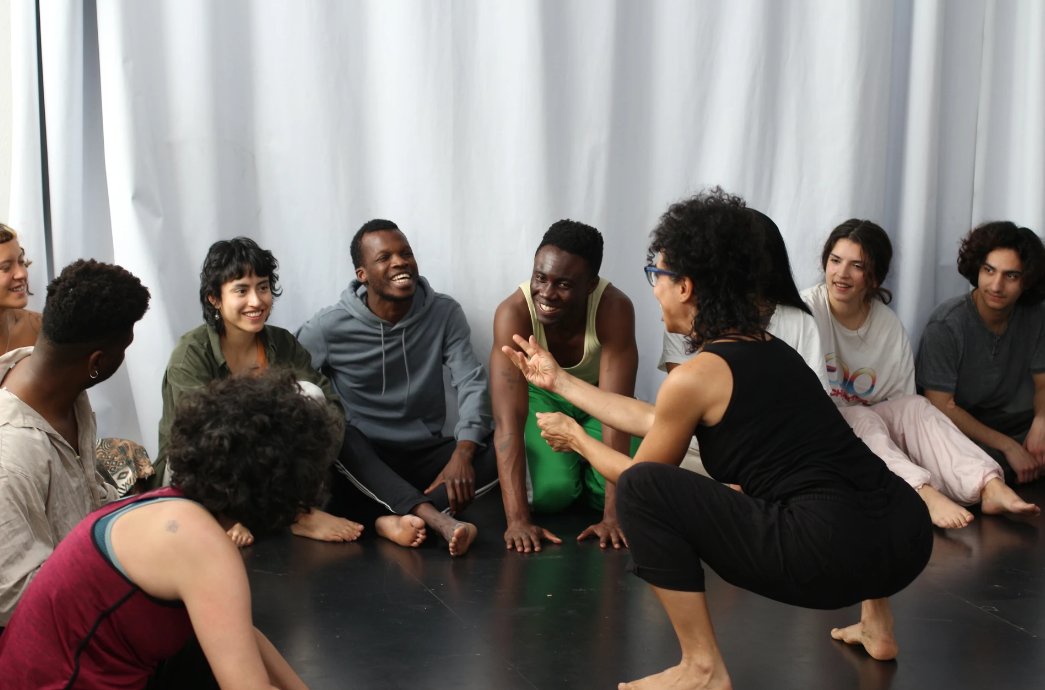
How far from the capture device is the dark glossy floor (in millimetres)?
2463

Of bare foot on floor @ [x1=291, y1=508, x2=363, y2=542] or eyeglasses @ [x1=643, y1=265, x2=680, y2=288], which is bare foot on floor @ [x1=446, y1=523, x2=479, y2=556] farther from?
eyeglasses @ [x1=643, y1=265, x2=680, y2=288]

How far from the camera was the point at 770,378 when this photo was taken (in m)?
2.28

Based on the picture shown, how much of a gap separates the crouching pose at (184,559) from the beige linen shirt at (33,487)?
29 cm

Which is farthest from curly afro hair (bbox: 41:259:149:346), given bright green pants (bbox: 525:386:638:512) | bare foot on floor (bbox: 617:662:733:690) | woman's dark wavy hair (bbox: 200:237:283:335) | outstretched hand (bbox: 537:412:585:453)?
bright green pants (bbox: 525:386:638:512)

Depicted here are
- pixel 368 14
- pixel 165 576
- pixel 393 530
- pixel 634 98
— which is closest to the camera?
pixel 165 576

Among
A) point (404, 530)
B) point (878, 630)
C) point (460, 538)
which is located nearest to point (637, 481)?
point (878, 630)

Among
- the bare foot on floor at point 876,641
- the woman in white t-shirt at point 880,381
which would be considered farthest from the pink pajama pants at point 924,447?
the bare foot on floor at point 876,641

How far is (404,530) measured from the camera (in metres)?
3.33

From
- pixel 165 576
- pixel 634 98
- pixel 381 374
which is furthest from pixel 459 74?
pixel 165 576

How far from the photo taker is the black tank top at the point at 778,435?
2.27 meters

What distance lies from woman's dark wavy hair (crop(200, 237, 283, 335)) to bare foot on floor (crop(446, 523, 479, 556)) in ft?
3.34

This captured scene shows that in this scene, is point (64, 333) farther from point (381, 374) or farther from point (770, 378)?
point (381, 374)

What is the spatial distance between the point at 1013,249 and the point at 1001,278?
12 centimetres

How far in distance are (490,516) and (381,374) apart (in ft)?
2.03
